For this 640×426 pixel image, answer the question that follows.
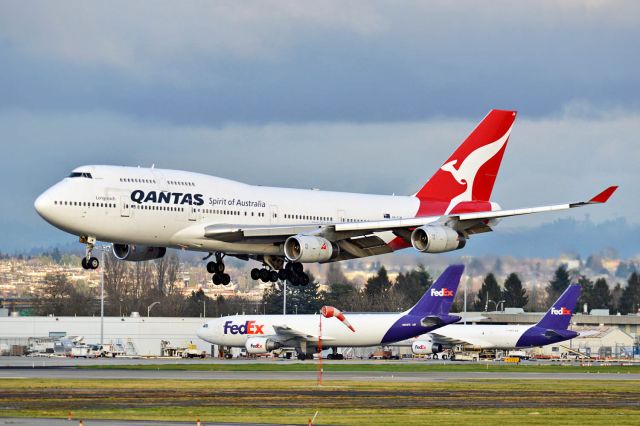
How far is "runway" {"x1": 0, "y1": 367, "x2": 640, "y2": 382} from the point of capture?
84.2m

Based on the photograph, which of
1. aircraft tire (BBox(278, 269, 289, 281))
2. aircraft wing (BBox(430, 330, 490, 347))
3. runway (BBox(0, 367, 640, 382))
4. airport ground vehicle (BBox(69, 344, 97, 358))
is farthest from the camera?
airport ground vehicle (BBox(69, 344, 97, 358))

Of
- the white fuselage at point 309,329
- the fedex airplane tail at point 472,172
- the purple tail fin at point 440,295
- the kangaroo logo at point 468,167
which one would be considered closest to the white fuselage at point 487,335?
the purple tail fin at point 440,295

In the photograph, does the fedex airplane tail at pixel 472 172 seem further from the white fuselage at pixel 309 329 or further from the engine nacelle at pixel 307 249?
the white fuselage at pixel 309 329

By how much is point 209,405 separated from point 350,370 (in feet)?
137

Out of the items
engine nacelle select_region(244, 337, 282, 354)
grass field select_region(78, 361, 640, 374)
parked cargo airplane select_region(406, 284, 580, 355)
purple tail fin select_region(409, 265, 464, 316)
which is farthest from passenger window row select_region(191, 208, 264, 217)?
parked cargo airplane select_region(406, 284, 580, 355)

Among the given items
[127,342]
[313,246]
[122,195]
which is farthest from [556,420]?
[127,342]

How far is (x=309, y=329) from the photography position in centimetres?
12612

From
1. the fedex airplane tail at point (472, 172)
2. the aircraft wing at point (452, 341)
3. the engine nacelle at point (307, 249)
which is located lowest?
the aircraft wing at point (452, 341)

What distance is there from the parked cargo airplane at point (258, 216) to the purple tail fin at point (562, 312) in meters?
46.5

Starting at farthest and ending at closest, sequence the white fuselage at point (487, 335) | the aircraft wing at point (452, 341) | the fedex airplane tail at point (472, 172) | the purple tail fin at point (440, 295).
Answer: the aircraft wing at point (452, 341)
the white fuselage at point (487, 335)
the purple tail fin at point (440, 295)
the fedex airplane tail at point (472, 172)

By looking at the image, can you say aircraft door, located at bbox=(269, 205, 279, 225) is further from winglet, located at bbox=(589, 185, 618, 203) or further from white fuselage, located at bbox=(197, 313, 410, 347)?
white fuselage, located at bbox=(197, 313, 410, 347)

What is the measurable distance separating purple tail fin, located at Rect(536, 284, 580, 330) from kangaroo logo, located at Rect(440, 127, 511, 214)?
44.6 m

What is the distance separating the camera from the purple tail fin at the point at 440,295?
126375mm

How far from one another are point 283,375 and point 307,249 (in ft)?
Answer: 55.3
